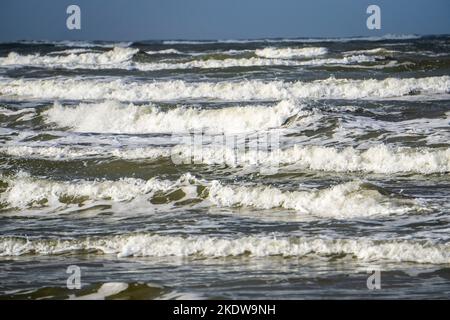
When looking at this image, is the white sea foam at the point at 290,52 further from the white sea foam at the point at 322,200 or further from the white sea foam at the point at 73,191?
the white sea foam at the point at 322,200

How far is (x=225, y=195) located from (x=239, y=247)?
284 cm

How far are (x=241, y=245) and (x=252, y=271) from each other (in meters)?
0.91

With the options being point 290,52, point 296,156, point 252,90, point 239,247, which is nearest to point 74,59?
point 290,52

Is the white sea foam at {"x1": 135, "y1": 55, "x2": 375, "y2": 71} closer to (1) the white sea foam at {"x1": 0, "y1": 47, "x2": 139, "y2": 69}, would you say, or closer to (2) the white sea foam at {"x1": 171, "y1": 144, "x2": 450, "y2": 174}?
(1) the white sea foam at {"x1": 0, "y1": 47, "x2": 139, "y2": 69}

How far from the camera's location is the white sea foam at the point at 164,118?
17.5 m

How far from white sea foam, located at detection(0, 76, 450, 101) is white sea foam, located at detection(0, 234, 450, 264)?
522 inches

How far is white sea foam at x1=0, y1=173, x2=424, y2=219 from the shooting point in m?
10.1

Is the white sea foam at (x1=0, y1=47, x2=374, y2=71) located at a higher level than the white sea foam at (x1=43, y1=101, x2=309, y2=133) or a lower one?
higher

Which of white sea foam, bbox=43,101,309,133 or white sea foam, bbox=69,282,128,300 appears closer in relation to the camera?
white sea foam, bbox=69,282,128,300

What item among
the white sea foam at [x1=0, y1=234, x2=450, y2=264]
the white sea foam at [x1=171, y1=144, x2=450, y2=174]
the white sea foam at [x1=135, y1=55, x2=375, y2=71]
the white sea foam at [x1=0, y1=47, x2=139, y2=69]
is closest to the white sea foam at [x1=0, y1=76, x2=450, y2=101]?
the white sea foam at [x1=135, y1=55, x2=375, y2=71]

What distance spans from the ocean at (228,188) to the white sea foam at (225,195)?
0.10 ft

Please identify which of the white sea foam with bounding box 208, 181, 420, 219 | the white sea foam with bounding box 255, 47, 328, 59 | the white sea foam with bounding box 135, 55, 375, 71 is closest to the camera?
the white sea foam with bounding box 208, 181, 420, 219

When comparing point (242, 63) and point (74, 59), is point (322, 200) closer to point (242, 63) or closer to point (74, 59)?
point (242, 63)

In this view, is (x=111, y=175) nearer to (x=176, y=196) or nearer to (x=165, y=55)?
(x=176, y=196)
